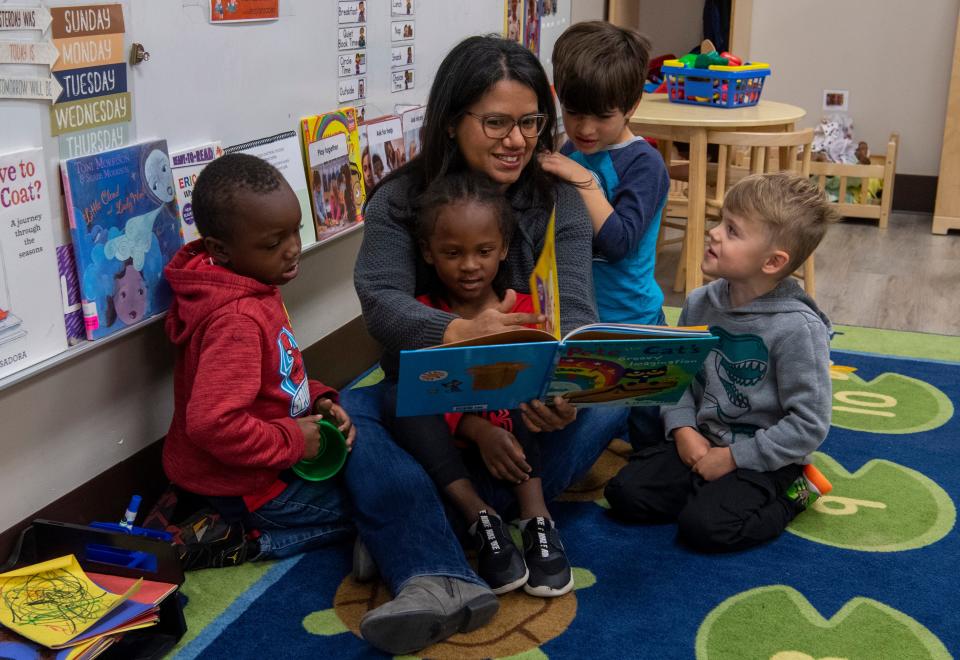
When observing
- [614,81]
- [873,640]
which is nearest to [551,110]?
[614,81]

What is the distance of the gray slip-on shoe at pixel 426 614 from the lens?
1347mm

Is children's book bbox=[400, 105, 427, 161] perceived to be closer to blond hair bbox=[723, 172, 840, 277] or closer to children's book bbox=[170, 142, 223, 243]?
children's book bbox=[170, 142, 223, 243]

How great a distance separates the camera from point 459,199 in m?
1.60

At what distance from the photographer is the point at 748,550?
1687 millimetres

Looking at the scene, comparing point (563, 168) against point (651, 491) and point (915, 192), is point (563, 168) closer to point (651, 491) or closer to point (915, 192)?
point (651, 491)

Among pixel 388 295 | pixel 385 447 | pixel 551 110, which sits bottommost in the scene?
pixel 385 447

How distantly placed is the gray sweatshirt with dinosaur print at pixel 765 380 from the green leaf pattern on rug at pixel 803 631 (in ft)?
0.91

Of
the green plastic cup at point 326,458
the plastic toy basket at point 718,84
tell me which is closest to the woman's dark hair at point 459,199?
the green plastic cup at point 326,458

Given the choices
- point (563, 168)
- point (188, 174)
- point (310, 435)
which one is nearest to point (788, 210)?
point (563, 168)

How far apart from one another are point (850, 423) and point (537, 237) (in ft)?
3.05

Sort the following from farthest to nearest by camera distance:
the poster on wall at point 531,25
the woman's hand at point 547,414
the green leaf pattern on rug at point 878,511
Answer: the poster on wall at point 531,25, the green leaf pattern on rug at point 878,511, the woman's hand at point 547,414

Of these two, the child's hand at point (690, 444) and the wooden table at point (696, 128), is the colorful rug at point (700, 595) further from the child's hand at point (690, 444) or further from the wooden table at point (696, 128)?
the wooden table at point (696, 128)

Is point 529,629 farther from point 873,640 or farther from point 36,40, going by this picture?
point 36,40

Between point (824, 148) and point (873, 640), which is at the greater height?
point (824, 148)
